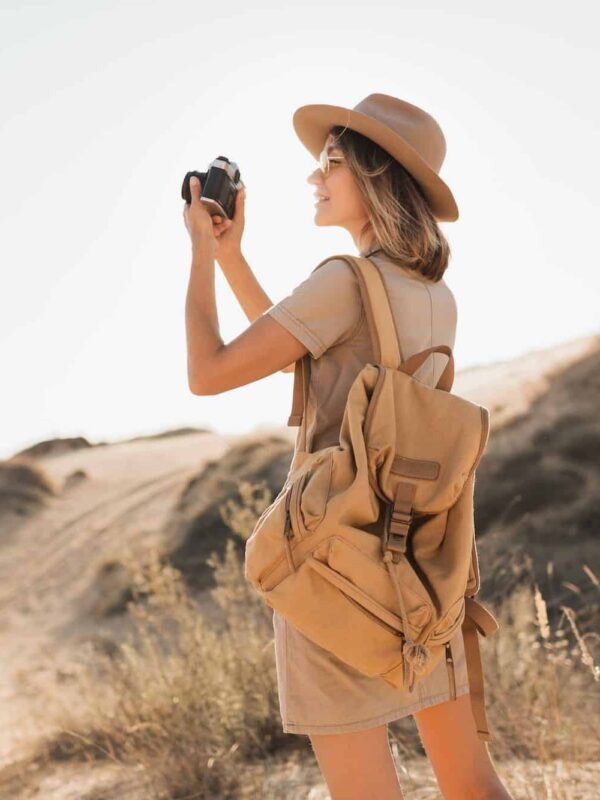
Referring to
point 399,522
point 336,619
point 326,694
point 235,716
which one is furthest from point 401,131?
point 235,716

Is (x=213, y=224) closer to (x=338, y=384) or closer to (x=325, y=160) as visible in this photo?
(x=325, y=160)

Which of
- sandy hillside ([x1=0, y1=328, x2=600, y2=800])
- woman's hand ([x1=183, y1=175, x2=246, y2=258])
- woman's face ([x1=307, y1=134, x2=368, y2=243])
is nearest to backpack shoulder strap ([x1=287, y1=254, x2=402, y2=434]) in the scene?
woman's face ([x1=307, y1=134, x2=368, y2=243])

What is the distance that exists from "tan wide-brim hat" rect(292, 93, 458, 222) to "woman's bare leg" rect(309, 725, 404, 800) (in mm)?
1135

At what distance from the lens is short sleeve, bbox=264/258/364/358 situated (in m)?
2.09

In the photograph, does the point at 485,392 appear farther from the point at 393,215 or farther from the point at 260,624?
the point at 393,215

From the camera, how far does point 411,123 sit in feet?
7.69

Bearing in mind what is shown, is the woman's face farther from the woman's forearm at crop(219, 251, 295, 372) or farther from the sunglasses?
the woman's forearm at crop(219, 251, 295, 372)

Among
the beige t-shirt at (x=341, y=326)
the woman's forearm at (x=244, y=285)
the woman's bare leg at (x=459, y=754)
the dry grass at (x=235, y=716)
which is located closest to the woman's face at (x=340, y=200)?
the beige t-shirt at (x=341, y=326)

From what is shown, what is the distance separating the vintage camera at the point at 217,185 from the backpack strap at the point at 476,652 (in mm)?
1023

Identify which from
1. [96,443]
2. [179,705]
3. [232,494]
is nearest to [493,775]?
[179,705]

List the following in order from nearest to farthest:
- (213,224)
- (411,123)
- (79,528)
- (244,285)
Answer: (411,123), (213,224), (244,285), (79,528)

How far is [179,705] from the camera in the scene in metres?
4.78

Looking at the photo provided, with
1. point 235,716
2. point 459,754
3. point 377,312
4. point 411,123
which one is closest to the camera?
point 377,312

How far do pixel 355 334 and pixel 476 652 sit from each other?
75cm
